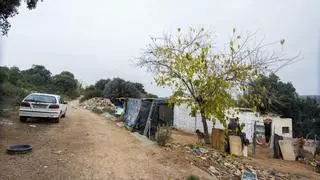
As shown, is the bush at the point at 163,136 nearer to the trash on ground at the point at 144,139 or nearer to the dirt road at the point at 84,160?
the trash on ground at the point at 144,139

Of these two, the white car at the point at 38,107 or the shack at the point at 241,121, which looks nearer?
the white car at the point at 38,107

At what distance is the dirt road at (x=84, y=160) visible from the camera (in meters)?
6.39

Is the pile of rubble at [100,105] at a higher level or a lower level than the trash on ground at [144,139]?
higher

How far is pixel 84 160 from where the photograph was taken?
295 inches

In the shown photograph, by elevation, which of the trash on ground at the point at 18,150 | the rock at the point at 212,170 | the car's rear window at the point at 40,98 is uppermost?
the car's rear window at the point at 40,98

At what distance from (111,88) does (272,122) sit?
82.3 ft

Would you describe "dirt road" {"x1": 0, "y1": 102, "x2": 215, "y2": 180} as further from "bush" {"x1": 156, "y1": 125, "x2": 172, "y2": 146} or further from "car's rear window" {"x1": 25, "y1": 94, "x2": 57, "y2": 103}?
"car's rear window" {"x1": 25, "y1": 94, "x2": 57, "y2": 103}

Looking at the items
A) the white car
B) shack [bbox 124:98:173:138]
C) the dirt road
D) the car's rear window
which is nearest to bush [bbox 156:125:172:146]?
the dirt road

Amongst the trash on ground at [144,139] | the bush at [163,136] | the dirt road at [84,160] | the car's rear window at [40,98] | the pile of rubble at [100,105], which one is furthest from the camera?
the pile of rubble at [100,105]

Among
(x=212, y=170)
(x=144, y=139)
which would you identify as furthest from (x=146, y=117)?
(x=212, y=170)

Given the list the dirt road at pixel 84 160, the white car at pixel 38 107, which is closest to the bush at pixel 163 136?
the dirt road at pixel 84 160

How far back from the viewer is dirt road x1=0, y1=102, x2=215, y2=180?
6391 millimetres

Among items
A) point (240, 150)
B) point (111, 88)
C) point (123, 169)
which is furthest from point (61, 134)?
point (111, 88)

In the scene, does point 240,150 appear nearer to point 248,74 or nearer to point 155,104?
point 248,74
